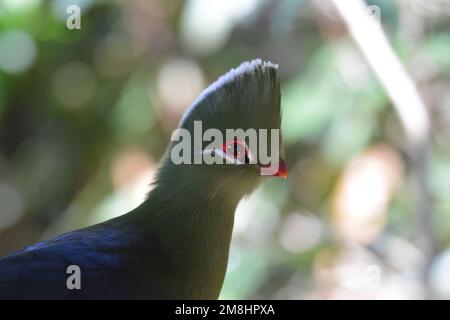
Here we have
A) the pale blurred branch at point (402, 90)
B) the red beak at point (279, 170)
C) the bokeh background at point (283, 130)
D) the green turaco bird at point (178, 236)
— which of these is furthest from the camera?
the bokeh background at point (283, 130)

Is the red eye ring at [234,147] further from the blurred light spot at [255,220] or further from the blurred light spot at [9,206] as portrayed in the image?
the blurred light spot at [9,206]

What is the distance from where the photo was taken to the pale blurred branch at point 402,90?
7.56ft

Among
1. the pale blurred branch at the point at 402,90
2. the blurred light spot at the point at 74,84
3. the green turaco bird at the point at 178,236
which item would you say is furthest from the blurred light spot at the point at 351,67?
the green turaco bird at the point at 178,236

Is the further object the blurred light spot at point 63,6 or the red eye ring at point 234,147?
the blurred light spot at point 63,6

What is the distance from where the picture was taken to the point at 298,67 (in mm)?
3449

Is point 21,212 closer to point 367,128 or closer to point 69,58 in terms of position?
point 69,58

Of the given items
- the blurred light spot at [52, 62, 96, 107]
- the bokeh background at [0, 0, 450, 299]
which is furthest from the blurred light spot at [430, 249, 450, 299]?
the blurred light spot at [52, 62, 96, 107]

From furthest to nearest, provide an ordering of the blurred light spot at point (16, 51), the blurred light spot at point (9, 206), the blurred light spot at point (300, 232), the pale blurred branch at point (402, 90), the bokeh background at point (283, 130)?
the blurred light spot at point (9, 206) → the blurred light spot at point (16, 51) → the blurred light spot at point (300, 232) → the bokeh background at point (283, 130) → the pale blurred branch at point (402, 90)

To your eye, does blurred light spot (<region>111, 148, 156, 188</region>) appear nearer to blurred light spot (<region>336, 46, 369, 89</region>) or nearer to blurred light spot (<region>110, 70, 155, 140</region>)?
blurred light spot (<region>110, 70, 155, 140</region>)

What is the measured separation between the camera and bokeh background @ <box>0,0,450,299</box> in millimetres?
2768

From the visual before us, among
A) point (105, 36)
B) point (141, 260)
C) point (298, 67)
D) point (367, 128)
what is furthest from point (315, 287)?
point (141, 260)

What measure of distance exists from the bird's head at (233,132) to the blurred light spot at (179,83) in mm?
1847
